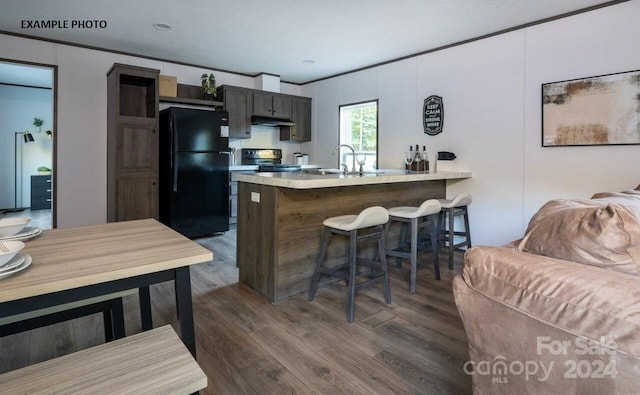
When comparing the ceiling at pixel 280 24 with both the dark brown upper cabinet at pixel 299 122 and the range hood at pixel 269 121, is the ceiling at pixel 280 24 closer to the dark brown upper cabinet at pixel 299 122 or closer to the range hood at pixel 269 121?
the range hood at pixel 269 121

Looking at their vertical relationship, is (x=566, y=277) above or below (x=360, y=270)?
above

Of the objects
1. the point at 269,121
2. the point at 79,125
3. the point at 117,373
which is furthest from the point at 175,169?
the point at 117,373

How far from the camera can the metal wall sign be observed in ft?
14.2

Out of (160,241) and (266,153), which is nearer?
(160,241)

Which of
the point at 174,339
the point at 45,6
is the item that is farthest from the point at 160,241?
the point at 45,6

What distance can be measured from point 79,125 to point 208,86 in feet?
5.53

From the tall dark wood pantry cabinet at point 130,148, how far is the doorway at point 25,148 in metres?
3.63

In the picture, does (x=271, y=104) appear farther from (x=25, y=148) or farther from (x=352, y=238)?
(x=25, y=148)

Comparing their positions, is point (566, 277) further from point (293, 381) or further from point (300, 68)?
point (300, 68)

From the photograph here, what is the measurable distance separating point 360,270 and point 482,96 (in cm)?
240

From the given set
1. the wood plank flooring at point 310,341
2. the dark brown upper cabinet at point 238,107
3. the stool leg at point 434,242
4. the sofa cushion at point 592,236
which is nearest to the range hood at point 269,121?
the dark brown upper cabinet at point 238,107

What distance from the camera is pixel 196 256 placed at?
3.82ft

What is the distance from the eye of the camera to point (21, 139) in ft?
23.8

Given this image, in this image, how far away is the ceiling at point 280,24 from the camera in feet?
10.3
